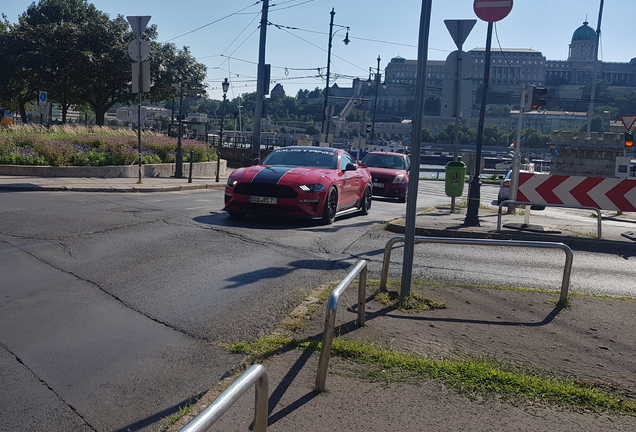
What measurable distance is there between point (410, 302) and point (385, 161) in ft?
54.0

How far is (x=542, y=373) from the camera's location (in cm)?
432

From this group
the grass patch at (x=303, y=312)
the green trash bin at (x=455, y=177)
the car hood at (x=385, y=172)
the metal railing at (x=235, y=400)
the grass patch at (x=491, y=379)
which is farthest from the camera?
the car hood at (x=385, y=172)

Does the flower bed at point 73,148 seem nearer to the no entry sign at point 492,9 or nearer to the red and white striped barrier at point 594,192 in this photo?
the red and white striped barrier at point 594,192

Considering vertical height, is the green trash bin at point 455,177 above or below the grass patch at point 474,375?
above

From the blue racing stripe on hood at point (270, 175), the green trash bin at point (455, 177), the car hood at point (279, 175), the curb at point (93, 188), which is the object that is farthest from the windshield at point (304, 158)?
the curb at point (93, 188)

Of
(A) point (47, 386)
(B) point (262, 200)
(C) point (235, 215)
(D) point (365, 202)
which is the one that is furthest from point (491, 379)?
(D) point (365, 202)

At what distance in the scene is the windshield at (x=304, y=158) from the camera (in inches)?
522

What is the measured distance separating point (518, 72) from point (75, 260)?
16981cm

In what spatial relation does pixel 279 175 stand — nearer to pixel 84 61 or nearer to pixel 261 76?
pixel 261 76

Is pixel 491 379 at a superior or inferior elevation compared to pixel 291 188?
inferior

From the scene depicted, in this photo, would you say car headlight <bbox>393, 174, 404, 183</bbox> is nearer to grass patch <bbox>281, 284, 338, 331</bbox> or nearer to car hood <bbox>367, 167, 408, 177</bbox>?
car hood <bbox>367, 167, 408, 177</bbox>

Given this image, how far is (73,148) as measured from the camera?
2069 cm

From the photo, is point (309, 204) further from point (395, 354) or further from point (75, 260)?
point (395, 354)

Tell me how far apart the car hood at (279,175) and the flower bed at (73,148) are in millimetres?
8835
